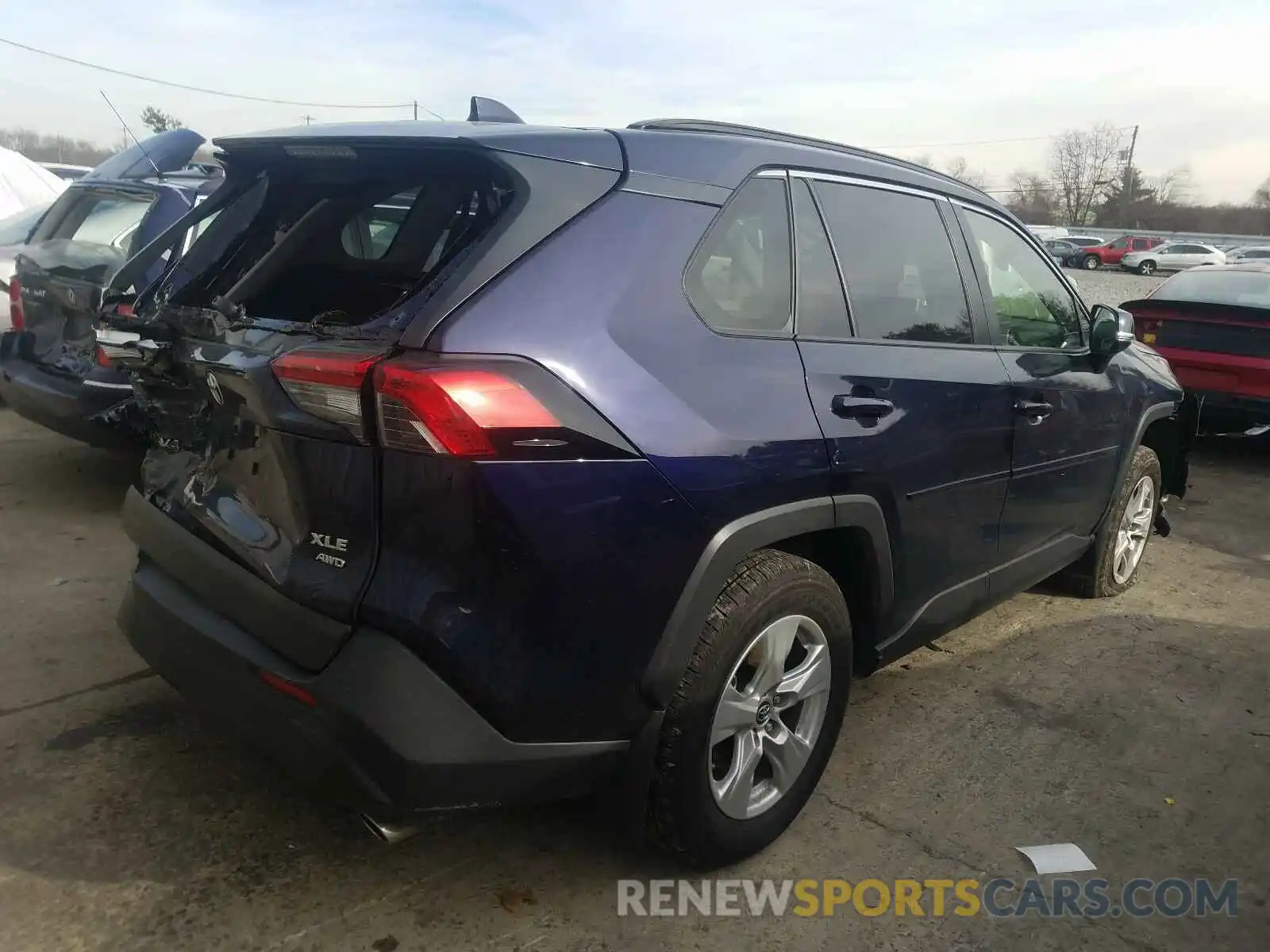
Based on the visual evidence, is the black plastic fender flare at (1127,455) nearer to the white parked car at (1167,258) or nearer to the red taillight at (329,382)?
the red taillight at (329,382)

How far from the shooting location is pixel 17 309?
5.49 m

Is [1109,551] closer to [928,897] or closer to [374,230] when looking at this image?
[928,897]

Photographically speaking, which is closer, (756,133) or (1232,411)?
(756,133)

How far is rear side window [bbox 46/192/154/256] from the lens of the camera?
17.7ft

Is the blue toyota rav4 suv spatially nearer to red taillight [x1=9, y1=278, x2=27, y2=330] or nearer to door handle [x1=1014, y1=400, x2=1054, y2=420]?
door handle [x1=1014, y1=400, x2=1054, y2=420]

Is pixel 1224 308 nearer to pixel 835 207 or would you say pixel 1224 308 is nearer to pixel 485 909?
pixel 835 207

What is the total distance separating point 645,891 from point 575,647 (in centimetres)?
83

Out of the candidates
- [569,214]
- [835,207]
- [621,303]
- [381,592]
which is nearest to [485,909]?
[381,592]

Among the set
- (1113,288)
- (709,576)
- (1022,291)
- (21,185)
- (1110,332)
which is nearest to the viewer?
(709,576)

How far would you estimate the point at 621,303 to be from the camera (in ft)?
7.02

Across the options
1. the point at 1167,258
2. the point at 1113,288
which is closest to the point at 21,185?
the point at 1113,288

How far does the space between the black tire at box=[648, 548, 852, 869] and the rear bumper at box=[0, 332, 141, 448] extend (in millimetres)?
3447

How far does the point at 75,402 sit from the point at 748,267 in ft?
12.8

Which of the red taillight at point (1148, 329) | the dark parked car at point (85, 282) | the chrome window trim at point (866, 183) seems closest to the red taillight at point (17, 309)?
the dark parked car at point (85, 282)
